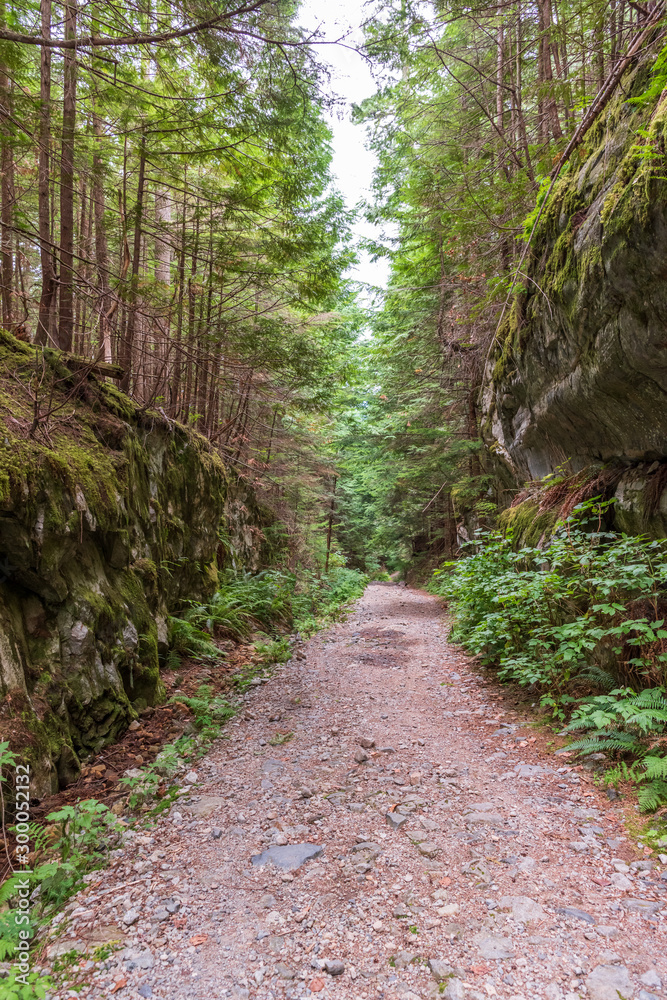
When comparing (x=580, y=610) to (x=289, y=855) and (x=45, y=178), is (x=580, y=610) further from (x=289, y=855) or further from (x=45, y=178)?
(x=45, y=178)

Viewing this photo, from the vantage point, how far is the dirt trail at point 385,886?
6.73ft

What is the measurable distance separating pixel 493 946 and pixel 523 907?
1.01 feet

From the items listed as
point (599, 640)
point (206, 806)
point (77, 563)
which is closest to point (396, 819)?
point (206, 806)

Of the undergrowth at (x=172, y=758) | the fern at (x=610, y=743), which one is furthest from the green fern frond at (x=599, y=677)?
the undergrowth at (x=172, y=758)

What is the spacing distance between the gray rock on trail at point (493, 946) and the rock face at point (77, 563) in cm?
290

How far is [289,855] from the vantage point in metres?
2.98

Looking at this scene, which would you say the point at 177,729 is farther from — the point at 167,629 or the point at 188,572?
the point at 188,572

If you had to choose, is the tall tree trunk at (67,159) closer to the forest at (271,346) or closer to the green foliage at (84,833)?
the forest at (271,346)

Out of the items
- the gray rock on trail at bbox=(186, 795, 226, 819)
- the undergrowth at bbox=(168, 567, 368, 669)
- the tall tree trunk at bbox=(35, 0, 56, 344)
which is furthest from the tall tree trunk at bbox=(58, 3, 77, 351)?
the gray rock on trail at bbox=(186, 795, 226, 819)

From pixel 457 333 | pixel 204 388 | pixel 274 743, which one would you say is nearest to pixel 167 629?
pixel 274 743

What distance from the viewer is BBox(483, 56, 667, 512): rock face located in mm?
3486

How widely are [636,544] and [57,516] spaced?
5256 mm

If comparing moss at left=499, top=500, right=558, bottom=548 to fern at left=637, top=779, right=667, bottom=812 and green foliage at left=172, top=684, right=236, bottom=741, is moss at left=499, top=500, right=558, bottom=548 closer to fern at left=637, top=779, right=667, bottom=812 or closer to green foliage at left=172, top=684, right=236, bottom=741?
fern at left=637, top=779, right=667, bottom=812

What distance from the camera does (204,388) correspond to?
9.90 m
